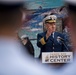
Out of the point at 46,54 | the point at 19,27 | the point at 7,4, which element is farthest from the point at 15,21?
the point at 46,54

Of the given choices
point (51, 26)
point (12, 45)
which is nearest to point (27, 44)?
point (12, 45)

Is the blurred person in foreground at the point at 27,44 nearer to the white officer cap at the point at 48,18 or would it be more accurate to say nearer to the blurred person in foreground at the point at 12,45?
the blurred person in foreground at the point at 12,45

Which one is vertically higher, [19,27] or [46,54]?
[19,27]

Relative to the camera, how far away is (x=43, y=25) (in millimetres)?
1445

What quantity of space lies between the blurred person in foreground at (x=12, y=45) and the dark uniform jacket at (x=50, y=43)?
174 millimetres

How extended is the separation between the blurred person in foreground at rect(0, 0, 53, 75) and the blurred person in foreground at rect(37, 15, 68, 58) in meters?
0.19

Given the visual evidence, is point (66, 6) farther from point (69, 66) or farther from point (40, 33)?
point (69, 66)

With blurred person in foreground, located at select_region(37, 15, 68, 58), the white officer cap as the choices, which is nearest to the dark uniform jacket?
blurred person in foreground, located at select_region(37, 15, 68, 58)

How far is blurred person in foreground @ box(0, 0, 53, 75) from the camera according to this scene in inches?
57.0

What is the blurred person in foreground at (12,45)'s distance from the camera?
4.75ft

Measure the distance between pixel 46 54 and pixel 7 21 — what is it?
0.50 m

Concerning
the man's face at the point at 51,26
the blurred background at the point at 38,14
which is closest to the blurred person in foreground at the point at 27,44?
the blurred background at the point at 38,14

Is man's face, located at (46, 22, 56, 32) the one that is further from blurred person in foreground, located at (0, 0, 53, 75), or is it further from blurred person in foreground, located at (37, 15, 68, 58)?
Result: blurred person in foreground, located at (0, 0, 53, 75)

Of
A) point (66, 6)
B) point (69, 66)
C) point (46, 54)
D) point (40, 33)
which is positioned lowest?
point (69, 66)
